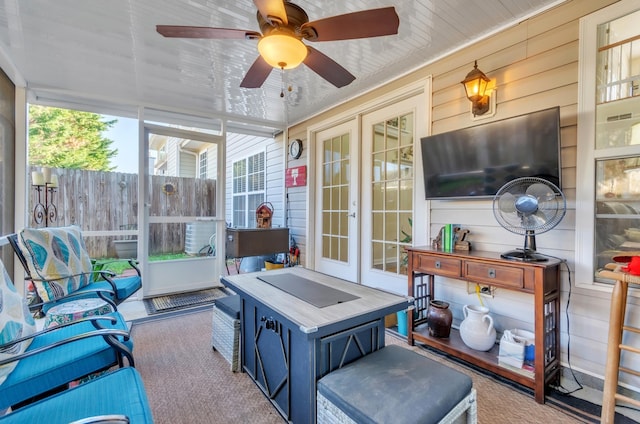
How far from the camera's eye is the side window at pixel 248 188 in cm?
573

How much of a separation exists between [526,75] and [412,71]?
1.08 m

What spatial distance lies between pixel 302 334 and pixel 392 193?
87.3 inches

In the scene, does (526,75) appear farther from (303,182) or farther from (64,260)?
(64,260)

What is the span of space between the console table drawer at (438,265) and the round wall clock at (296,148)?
2815mm

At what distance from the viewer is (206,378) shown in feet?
6.82

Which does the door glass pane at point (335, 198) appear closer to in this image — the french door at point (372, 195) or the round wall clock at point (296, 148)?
the french door at point (372, 195)

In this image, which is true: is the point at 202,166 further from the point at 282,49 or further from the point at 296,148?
the point at 282,49

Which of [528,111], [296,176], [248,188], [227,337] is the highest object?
[528,111]

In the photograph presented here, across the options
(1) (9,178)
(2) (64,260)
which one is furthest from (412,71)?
(1) (9,178)

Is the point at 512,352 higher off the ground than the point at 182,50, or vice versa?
the point at 182,50

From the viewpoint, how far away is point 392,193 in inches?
130

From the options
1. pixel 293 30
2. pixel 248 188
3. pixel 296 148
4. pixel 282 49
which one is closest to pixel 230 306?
pixel 282 49

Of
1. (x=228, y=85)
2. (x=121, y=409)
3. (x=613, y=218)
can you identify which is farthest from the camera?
(x=228, y=85)

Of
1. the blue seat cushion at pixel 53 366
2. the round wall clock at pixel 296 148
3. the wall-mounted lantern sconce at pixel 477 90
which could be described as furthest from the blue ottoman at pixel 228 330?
the round wall clock at pixel 296 148
